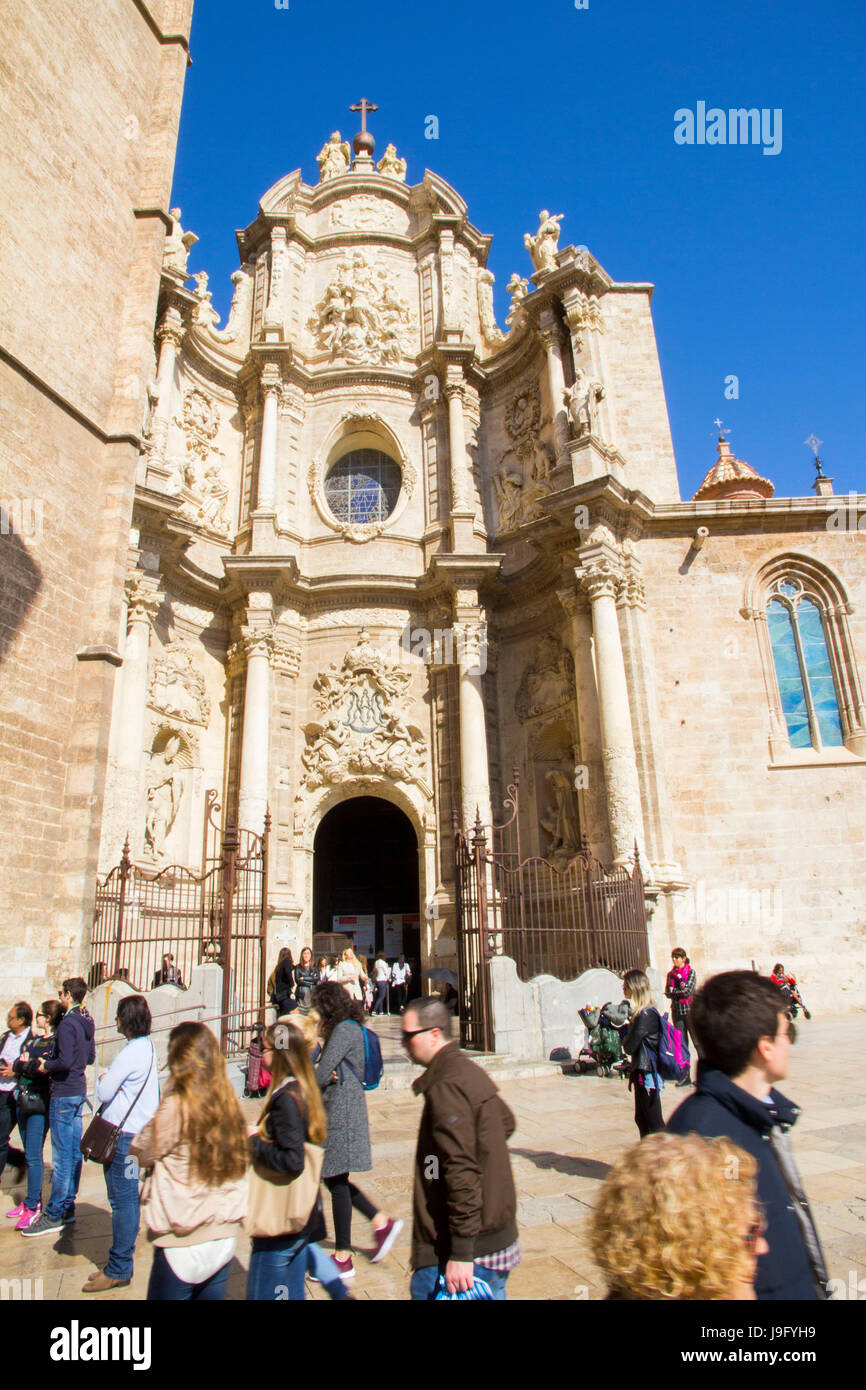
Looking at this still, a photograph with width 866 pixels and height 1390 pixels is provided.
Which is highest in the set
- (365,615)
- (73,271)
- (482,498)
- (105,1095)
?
(482,498)

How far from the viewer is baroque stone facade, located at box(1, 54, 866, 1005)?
1512 centimetres

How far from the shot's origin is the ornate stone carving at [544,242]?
18828mm

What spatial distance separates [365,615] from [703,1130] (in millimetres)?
17132

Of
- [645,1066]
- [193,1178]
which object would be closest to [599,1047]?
[645,1066]

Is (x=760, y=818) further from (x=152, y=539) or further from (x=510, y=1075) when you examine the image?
(x=152, y=539)

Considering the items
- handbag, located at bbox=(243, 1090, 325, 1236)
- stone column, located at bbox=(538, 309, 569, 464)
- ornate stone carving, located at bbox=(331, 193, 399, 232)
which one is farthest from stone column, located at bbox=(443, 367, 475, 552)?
handbag, located at bbox=(243, 1090, 325, 1236)

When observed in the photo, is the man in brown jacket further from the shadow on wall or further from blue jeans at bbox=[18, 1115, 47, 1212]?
the shadow on wall

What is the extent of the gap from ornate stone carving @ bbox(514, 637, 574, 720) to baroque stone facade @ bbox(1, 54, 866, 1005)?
0.06 meters

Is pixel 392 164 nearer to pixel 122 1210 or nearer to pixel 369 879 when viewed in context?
pixel 369 879

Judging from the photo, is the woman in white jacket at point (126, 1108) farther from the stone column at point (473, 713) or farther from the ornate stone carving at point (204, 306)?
the ornate stone carving at point (204, 306)

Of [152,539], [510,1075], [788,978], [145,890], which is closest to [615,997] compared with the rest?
[510,1075]

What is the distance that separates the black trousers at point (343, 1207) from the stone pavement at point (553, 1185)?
0.60 ft
